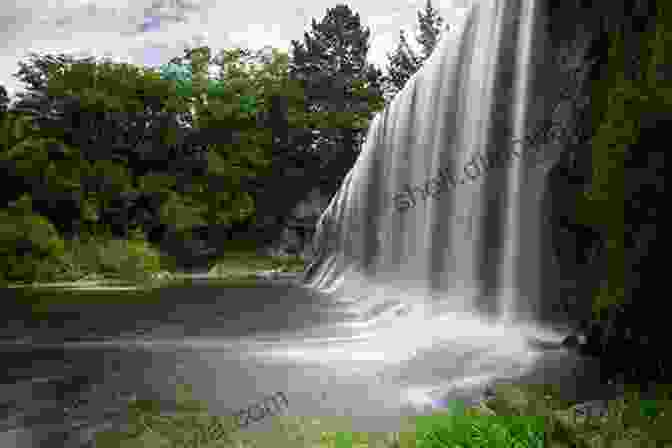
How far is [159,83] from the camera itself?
29062 mm

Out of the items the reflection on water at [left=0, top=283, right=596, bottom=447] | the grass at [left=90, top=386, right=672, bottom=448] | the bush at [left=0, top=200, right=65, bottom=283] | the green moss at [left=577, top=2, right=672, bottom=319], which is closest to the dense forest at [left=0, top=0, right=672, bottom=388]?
the bush at [left=0, top=200, right=65, bottom=283]

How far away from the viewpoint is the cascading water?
624cm

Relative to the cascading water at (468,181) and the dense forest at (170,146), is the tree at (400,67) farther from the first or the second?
the cascading water at (468,181)

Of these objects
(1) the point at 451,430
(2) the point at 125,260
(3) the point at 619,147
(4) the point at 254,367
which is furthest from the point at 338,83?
(1) the point at 451,430

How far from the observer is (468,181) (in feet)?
25.4

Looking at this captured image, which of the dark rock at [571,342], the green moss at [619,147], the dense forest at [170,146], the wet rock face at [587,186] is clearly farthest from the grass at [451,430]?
the dense forest at [170,146]

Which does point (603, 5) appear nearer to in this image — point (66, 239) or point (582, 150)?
point (582, 150)

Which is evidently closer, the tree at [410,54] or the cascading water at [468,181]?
the cascading water at [468,181]

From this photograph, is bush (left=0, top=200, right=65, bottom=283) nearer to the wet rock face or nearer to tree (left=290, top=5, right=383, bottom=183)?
tree (left=290, top=5, right=383, bottom=183)

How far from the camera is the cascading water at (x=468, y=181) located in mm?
6238

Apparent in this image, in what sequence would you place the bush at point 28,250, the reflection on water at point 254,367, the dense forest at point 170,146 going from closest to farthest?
the reflection on water at point 254,367
the bush at point 28,250
the dense forest at point 170,146

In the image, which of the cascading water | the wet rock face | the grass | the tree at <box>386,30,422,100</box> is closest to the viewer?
the grass

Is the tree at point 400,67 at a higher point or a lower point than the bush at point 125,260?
higher

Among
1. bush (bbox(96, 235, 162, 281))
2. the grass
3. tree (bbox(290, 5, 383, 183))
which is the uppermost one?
tree (bbox(290, 5, 383, 183))
